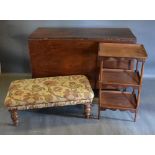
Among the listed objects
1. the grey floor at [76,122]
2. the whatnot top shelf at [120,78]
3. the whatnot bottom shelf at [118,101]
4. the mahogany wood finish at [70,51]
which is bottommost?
the grey floor at [76,122]

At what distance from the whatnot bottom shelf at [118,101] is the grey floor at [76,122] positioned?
5.6 inches

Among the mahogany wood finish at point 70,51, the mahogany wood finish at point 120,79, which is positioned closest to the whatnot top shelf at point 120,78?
the mahogany wood finish at point 120,79

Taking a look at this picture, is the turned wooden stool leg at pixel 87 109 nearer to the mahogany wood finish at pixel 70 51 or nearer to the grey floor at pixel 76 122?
the grey floor at pixel 76 122

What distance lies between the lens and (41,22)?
2391mm

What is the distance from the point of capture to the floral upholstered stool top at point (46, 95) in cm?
164

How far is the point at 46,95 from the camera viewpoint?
166 centimetres

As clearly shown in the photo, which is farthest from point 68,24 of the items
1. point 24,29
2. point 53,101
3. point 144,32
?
point 53,101

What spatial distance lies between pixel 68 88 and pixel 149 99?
94cm

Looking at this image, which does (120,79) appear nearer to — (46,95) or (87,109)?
(87,109)

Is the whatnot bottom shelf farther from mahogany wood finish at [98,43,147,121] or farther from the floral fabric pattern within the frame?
the floral fabric pattern

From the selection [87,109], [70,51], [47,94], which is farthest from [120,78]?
[47,94]

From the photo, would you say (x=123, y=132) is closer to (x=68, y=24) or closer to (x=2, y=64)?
(x=68, y=24)

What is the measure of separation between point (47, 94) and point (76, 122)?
38cm

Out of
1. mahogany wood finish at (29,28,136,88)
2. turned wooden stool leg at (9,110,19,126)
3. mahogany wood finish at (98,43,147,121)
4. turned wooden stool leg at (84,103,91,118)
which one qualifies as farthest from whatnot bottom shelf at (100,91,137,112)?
turned wooden stool leg at (9,110,19,126)
